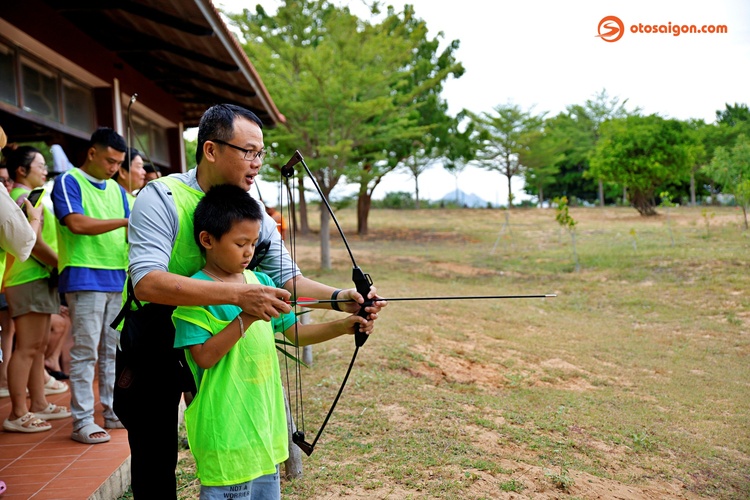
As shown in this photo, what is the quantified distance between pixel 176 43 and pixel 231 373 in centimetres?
485

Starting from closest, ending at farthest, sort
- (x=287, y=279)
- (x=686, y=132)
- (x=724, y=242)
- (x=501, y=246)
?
1. (x=287, y=279)
2. (x=724, y=242)
3. (x=501, y=246)
4. (x=686, y=132)

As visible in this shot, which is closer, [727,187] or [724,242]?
[724,242]

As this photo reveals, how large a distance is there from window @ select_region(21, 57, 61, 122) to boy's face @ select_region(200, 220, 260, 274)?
12.9 ft

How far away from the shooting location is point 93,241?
11.7 feet

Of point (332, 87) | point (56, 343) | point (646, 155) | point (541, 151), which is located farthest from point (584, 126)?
point (56, 343)

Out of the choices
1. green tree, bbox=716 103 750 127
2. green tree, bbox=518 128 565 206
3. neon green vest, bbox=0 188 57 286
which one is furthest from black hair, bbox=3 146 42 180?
green tree, bbox=716 103 750 127

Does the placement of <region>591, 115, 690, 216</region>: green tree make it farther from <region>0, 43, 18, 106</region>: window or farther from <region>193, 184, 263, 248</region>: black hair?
<region>193, 184, 263, 248</region>: black hair

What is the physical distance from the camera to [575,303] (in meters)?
11.4

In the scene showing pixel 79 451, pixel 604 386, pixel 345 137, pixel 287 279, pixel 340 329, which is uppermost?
pixel 345 137

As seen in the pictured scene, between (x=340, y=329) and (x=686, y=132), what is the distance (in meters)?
26.2

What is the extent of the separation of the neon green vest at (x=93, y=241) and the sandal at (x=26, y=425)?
35.6 inches

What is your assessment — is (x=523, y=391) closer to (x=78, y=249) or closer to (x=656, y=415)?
(x=656, y=415)

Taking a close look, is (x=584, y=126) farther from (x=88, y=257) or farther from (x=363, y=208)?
(x=88, y=257)

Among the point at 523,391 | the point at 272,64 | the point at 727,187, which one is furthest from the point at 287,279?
the point at 727,187
